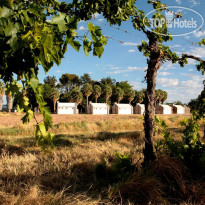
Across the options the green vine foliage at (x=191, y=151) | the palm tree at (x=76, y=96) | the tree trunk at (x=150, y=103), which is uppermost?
the palm tree at (x=76, y=96)

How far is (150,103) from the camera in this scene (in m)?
4.03

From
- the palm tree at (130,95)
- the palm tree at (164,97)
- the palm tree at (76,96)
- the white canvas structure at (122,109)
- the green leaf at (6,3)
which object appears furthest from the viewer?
the palm tree at (164,97)

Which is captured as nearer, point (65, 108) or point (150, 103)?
point (150, 103)

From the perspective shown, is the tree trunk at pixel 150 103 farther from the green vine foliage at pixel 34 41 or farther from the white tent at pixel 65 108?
the white tent at pixel 65 108

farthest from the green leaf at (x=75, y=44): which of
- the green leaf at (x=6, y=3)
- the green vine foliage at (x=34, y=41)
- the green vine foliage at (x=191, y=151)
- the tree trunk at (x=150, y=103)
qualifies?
the tree trunk at (x=150, y=103)

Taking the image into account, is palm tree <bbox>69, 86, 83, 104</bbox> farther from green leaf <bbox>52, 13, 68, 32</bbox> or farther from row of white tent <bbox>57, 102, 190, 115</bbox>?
green leaf <bbox>52, 13, 68, 32</bbox>

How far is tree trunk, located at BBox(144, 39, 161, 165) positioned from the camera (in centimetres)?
396

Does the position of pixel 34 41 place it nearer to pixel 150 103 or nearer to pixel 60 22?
pixel 60 22

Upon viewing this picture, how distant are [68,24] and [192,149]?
121 inches

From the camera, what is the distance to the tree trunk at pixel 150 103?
396cm

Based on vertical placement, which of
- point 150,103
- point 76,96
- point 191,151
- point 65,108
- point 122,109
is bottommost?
point 191,151

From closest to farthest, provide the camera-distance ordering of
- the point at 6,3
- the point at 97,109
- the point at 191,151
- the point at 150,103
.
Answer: the point at 6,3 < the point at 191,151 < the point at 150,103 < the point at 97,109

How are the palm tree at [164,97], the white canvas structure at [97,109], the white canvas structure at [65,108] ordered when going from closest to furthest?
the white canvas structure at [65,108], the white canvas structure at [97,109], the palm tree at [164,97]

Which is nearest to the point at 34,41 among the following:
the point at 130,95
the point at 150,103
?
the point at 150,103
